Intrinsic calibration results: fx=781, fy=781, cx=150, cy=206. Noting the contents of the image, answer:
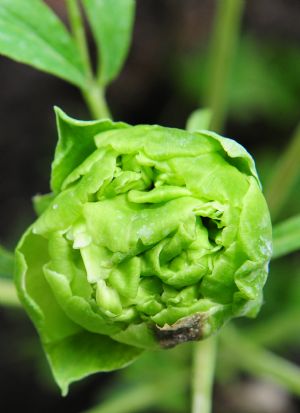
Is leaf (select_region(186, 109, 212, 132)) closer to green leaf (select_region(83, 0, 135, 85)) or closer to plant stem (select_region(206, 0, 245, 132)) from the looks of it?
green leaf (select_region(83, 0, 135, 85))

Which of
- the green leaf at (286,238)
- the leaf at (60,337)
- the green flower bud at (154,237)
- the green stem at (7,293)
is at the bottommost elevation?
the green stem at (7,293)

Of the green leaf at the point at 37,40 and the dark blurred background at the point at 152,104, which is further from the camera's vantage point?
the dark blurred background at the point at 152,104

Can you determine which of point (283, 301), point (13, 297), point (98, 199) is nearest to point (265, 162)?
point (283, 301)

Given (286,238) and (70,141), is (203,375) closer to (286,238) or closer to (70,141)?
(286,238)

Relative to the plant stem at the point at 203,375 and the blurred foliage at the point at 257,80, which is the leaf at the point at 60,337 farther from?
the blurred foliage at the point at 257,80

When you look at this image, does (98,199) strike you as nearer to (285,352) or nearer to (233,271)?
(233,271)

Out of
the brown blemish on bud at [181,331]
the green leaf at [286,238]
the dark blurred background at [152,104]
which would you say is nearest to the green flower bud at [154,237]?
the brown blemish on bud at [181,331]
